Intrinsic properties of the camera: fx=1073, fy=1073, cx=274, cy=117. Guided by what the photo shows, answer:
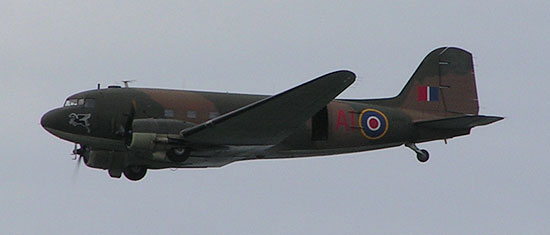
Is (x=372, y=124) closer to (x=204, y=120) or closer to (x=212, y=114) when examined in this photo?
(x=212, y=114)

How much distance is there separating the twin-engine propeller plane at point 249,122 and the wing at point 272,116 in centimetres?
2

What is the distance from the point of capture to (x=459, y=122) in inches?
1176

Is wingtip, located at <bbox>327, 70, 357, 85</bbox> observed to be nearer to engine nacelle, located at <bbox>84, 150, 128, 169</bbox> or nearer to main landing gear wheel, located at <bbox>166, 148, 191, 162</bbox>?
main landing gear wheel, located at <bbox>166, 148, 191, 162</bbox>

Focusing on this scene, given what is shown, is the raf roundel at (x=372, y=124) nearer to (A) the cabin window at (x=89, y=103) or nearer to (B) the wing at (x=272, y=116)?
(B) the wing at (x=272, y=116)

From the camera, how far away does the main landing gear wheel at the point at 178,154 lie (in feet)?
87.0

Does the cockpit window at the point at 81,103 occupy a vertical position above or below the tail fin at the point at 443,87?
below

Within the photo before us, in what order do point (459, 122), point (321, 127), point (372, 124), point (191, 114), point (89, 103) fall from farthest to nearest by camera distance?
point (459, 122) → point (372, 124) → point (321, 127) → point (191, 114) → point (89, 103)

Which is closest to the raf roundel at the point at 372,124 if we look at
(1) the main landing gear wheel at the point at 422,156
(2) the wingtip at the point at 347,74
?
(1) the main landing gear wheel at the point at 422,156

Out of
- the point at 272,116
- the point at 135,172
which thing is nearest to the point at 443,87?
the point at 272,116

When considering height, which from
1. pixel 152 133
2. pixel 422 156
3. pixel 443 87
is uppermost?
pixel 443 87

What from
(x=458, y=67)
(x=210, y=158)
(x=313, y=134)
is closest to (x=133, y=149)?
(x=210, y=158)

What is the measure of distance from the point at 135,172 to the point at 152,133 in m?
3.19

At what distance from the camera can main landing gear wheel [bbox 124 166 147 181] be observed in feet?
95.5

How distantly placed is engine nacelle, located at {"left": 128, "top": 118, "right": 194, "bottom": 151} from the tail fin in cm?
748
